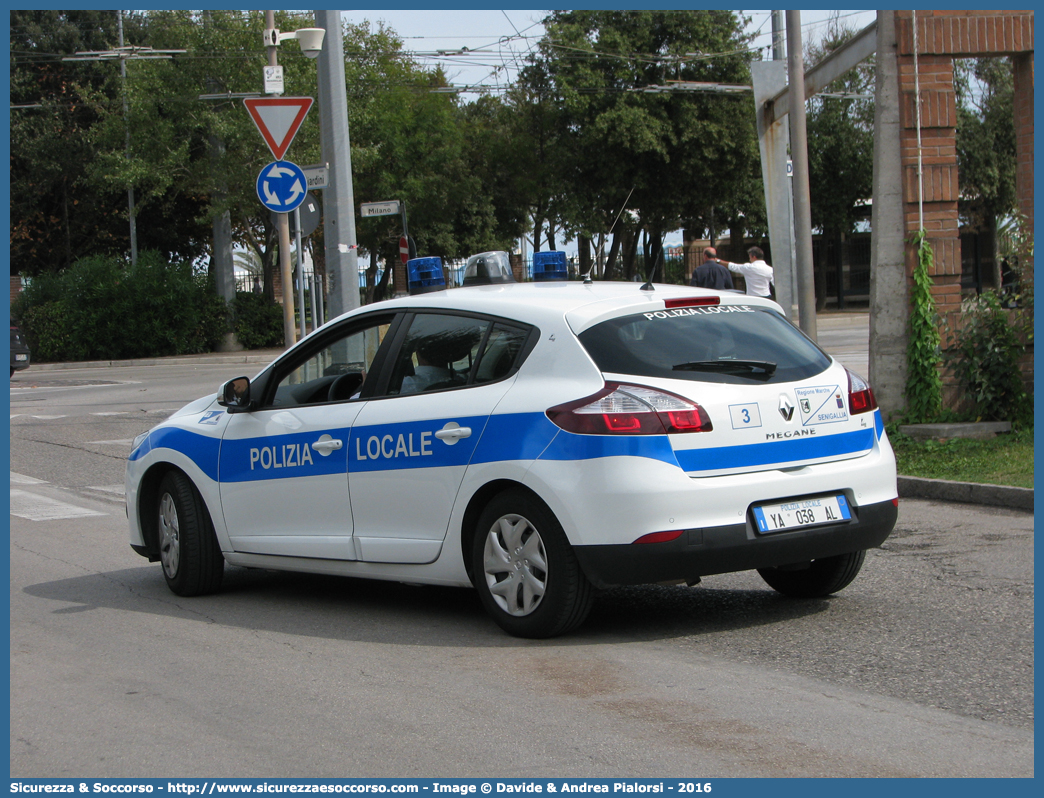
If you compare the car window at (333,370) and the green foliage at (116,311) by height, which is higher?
the green foliage at (116,311)

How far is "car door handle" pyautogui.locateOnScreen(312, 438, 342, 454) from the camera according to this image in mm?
6021

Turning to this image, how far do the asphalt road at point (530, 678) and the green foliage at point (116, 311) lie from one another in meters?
26.4

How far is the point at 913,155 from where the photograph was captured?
11070 millimetres

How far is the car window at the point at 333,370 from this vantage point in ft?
20.6

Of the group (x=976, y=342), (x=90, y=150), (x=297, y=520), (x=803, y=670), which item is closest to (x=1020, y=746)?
(x=803, y=670)

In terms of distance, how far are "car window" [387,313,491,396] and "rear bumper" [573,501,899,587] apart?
43.8 inches

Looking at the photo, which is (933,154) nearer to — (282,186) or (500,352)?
(282,186)

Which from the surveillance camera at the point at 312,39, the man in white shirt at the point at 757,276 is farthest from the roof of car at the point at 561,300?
the man in white shirt at the point at 757,276

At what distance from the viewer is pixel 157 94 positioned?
32469 mm

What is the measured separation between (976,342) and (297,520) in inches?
280

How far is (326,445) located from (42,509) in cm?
522

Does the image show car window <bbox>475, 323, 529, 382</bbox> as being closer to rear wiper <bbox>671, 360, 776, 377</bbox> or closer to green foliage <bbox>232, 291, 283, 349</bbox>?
rear wiper <bbox>671, 360, 776, 377</bbox>

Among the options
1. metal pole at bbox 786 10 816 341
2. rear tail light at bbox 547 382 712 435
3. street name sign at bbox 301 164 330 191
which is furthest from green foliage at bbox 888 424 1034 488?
street name sign at bbox 301 164 330 191

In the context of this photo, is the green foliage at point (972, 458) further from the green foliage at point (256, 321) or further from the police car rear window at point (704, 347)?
the green foliage at point (256, 321)
